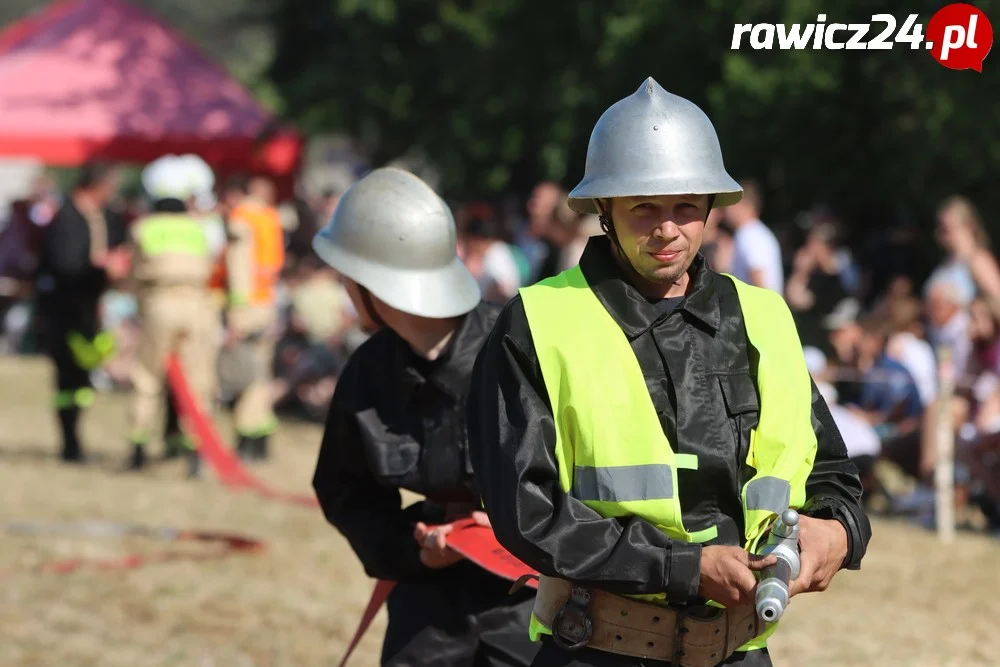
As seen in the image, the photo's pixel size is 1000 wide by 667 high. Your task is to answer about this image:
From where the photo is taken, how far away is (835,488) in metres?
2.99

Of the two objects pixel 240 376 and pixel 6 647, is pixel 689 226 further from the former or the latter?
pixel 240 376

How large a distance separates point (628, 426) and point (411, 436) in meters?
1.14

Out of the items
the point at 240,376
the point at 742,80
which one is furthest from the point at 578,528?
the point at 742,80

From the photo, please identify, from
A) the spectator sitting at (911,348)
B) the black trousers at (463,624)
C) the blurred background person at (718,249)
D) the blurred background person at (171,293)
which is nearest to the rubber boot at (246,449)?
the blurred background person at (171,293)

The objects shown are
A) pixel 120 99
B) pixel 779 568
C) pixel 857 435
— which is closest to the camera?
pixel 779 568

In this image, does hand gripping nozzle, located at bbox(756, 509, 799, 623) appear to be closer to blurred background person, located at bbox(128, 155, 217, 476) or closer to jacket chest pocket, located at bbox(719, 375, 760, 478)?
jacket chest pocket, located at bbox(719, 375, 760, 478)

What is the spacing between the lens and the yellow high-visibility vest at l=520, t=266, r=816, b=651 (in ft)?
9.16

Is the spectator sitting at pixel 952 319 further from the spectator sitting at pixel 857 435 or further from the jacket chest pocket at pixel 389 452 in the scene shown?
the jacket chest pocket at pixel 389 452

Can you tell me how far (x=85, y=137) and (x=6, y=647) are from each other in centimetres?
1116

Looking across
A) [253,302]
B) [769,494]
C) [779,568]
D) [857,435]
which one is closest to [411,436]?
[769,494]

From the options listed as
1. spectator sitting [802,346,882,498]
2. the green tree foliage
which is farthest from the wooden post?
the green tree foliage

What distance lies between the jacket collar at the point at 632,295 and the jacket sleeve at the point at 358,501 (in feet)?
3.54

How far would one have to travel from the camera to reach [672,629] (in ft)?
9.48

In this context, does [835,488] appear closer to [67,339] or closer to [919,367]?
[919,367]
